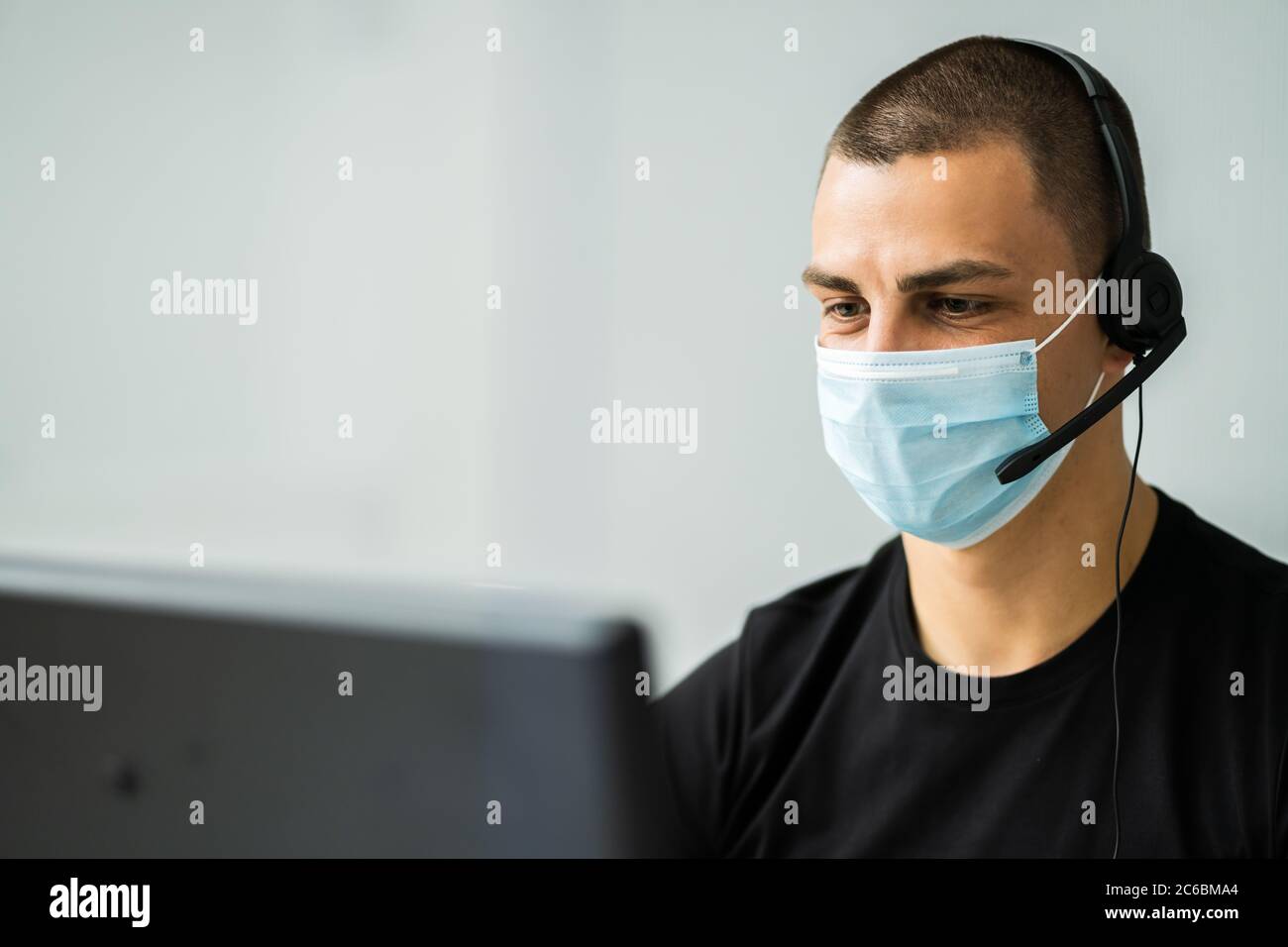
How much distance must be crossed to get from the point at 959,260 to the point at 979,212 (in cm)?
5

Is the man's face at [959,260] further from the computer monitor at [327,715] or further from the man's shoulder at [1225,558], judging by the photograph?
the computer monitor at [327,715]

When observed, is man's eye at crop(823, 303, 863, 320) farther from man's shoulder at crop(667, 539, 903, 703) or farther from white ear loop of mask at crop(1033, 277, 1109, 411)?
man's shoulder at crop(667, 539, 903, 703)

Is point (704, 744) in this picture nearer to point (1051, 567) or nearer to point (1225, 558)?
point (1051, 567)

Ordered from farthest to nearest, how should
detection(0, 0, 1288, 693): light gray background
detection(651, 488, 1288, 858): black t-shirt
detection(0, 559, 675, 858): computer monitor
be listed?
detection(0, 0, 1288, 693): light gray background → detection(651, 488, 1288, 858): black t-shirt → detection(0, 559, 675, 858): computer monitor

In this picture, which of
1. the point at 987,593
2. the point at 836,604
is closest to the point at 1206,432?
the point at 987,593

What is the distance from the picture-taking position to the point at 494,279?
1641 millimetres

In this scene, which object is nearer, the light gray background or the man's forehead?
the man's forehead

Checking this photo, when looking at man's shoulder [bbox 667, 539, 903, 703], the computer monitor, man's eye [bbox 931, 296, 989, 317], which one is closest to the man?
man's eye [bbox 931, 296, 989, 317]

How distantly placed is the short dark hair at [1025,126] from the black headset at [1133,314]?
2cm

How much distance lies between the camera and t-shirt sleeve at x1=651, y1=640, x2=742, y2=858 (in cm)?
134

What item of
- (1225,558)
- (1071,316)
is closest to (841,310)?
(1071,316)

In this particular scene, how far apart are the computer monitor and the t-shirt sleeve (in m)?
0.65

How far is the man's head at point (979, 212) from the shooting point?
1.11 metres
